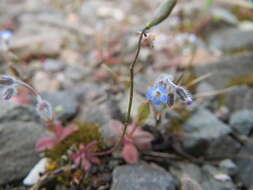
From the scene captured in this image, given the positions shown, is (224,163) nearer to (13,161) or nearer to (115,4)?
(13,161)

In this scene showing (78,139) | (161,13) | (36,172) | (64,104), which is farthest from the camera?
(64,104)

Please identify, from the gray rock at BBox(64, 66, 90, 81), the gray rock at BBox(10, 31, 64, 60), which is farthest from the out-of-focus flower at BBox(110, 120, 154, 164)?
the gray rock at BBox(10, 31, 64, 60)

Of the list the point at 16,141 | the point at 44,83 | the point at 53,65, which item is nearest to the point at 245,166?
the point at 16,141

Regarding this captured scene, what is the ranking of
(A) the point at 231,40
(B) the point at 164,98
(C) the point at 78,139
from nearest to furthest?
(B) the point at 164,98
(C) the point at 78,139
(A) the point at 231,40

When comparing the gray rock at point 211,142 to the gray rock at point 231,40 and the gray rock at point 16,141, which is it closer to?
the gray rock at point 16,141

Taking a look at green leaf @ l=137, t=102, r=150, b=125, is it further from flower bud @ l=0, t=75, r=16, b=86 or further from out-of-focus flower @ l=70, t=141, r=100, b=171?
flower bud @ l=0, t=75, r=16, b=86

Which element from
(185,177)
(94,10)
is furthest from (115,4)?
(185,177)

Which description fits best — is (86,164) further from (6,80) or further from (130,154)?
(6,80)
